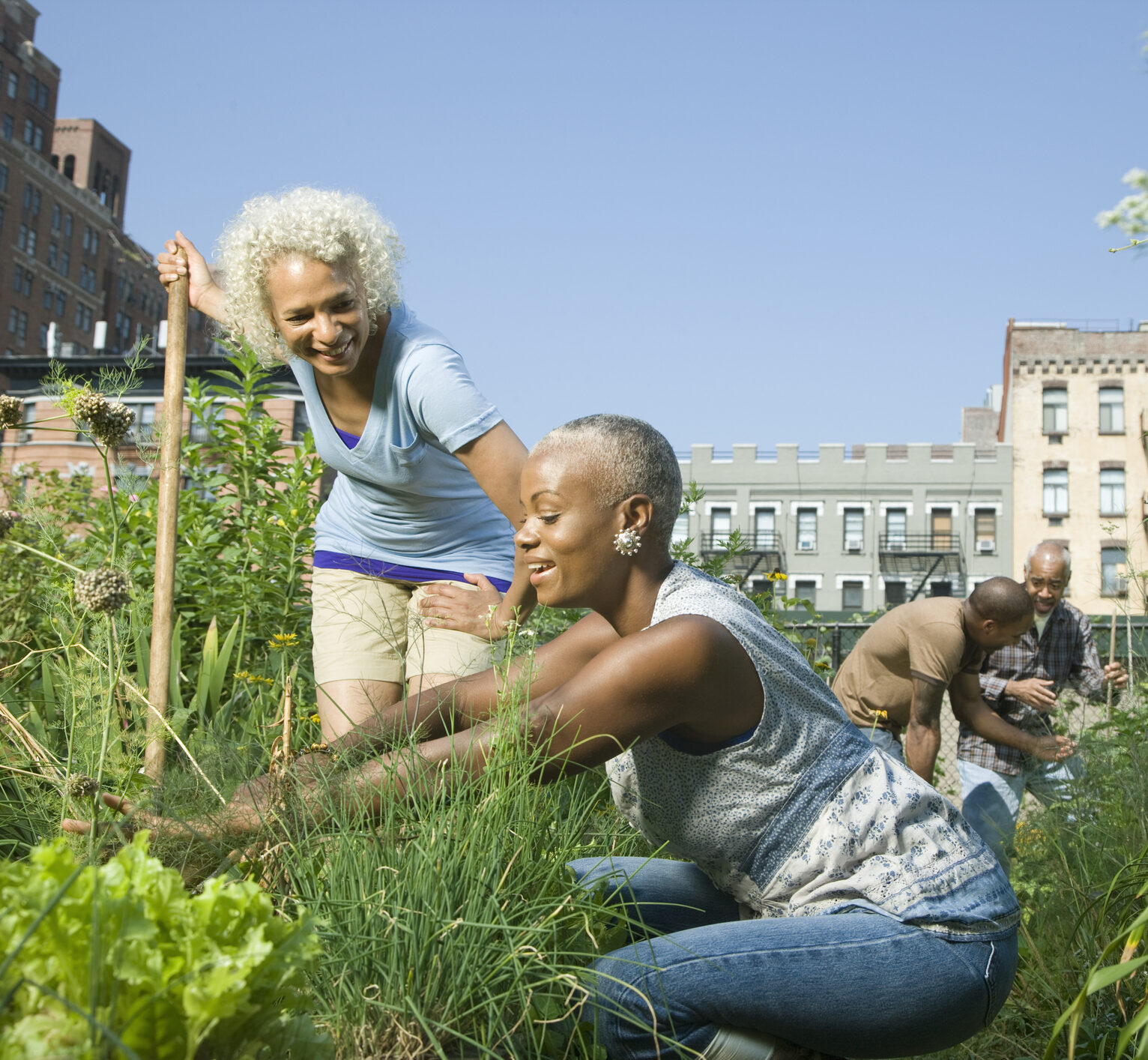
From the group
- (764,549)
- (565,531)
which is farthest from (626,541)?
(764,549)

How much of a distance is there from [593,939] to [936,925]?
570mm

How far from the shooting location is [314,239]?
8.54ft

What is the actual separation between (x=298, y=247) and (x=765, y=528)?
136 ft

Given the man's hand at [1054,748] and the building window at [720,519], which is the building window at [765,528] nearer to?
the building window at [720,519]

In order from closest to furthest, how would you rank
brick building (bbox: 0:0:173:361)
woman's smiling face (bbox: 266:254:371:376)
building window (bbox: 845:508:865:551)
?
woman's smiling face (bbox: 266:254:371:376) < building window (bbox: 845:508:865:551) < brick building (bbox: 0:0:173:361)

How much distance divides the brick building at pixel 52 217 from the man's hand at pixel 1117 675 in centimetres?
5267

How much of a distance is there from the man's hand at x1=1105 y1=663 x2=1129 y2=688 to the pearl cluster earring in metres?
3.46

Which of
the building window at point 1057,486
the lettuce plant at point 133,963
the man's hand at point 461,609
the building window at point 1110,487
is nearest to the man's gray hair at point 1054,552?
the man's hand at point 461,609

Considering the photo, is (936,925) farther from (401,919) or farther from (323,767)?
(323,767)

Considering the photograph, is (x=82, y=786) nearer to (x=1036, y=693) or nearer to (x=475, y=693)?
(x=475, y=693)

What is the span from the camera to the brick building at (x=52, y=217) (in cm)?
5797

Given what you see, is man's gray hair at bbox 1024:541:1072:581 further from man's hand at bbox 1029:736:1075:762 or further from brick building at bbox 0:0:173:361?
brick building at bbox 0:0:173:361

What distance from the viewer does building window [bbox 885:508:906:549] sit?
42156 mm

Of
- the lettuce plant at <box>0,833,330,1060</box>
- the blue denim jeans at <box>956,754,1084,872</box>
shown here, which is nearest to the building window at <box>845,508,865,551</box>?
the blue denim jeans at <box>956,754,1084,872</box>
